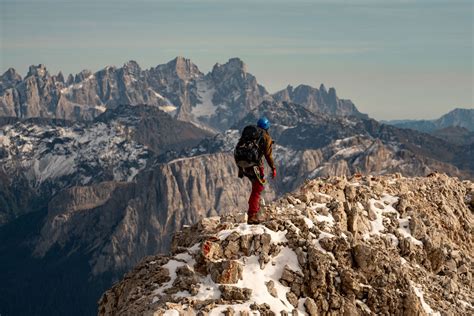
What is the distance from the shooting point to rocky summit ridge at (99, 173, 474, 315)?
122ft

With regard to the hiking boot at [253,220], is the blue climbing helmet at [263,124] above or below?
above

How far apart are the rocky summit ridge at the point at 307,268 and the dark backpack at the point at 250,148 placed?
132 inches

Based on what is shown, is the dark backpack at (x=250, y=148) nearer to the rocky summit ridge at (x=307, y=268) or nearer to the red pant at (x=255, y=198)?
the red pant at (x=255, y=198)

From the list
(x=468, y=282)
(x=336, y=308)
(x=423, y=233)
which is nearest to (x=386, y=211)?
(x=423, y=233)

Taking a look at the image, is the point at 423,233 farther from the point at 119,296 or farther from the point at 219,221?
the point at 119,296

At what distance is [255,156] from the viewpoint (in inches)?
1708

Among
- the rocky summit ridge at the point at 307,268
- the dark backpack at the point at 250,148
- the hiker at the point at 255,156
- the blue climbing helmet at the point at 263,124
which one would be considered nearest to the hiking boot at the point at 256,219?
the hiker at the point at 255,156

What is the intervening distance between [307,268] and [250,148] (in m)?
8.20

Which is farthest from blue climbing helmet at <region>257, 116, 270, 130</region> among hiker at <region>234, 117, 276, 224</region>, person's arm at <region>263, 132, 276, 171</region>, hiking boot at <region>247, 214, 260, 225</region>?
hiking boot at <region>247, 214, 260, 225</region>

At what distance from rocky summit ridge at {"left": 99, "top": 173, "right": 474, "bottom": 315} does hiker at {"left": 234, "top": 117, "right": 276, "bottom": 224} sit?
104 centimetres

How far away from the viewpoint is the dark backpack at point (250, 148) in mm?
43031

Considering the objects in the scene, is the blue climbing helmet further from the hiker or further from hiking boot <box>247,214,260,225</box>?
hiking boot <box>247,214,260,225</box>

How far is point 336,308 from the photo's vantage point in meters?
38.4

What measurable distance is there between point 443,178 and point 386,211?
15224mm
